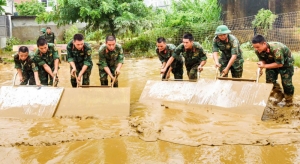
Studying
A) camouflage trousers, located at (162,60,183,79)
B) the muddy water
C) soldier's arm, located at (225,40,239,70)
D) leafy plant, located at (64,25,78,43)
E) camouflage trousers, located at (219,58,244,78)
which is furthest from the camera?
leafy plant, located at (64,25,78,43)

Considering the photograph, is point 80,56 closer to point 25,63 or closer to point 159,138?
point 25,63

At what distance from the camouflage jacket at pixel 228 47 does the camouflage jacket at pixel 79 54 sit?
7.31 ft

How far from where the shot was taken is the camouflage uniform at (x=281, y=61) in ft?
16.2

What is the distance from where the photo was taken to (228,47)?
5.72m

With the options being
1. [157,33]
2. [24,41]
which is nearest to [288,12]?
[157,33]

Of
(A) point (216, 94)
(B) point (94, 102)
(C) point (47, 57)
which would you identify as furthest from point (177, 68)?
(C) point (47, 57)

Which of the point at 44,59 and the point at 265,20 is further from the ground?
the point at 265,20

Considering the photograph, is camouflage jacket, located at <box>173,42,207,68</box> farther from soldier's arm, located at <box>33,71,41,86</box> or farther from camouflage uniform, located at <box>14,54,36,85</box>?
camouflage uniform, located at <box>14,54,36,85</box>

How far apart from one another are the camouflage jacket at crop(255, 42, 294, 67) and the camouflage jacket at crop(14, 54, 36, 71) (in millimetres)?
3819

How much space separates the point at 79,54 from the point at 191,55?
2032mm

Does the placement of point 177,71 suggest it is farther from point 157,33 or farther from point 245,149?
point 157,33

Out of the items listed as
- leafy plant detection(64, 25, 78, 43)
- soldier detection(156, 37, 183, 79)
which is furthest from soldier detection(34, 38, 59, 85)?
leafy plant detection(64, 25, 78, 43)

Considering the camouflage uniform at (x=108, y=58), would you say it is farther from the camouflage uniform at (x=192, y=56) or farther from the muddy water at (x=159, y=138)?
the muddy water at (x=159, y=138)

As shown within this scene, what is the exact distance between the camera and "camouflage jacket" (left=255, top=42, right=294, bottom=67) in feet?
16.1
